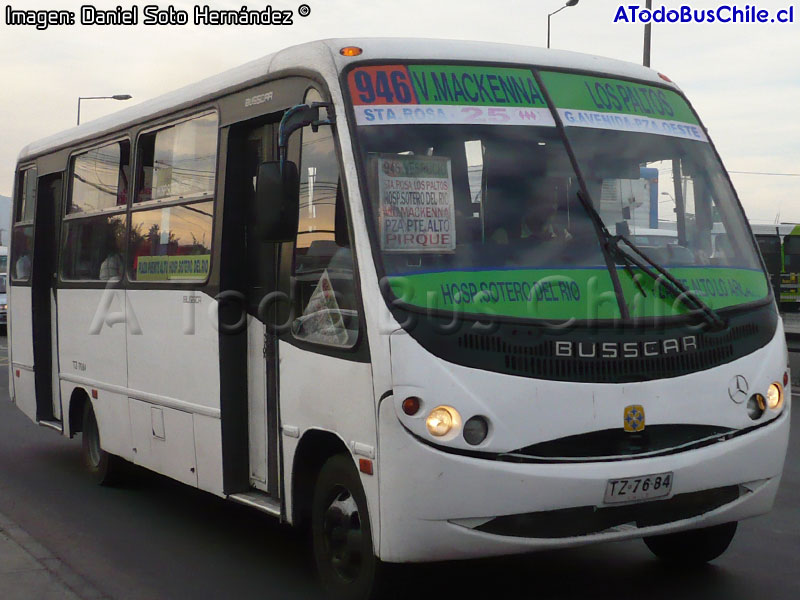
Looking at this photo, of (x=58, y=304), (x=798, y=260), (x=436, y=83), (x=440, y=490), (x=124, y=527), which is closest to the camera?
(x=440, y=490)

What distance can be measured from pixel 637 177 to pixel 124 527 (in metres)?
4.19

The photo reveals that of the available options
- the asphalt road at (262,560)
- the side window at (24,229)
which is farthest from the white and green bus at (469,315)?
the side window at (24,229)

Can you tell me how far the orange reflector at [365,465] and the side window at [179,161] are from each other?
243 centimetres

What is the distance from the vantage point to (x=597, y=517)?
5.58 metres

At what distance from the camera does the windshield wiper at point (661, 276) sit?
5.95 meters

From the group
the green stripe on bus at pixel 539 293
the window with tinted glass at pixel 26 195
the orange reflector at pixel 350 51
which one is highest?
the orange reflector at pixel 350 51

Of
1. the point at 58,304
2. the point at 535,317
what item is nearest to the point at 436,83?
the point at 535,317

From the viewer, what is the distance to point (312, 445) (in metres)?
6.34

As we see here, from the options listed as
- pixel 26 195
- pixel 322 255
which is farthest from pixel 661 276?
pixel 26 195

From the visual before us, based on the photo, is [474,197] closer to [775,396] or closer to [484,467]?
[484,467]

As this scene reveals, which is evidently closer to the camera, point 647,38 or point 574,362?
point 574,362

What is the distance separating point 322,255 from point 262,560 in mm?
2064

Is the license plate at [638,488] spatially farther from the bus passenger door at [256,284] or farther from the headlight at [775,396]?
the bus passenger door at [256,284]

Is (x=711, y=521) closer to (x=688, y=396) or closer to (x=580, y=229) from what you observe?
(x=688, y=396)
